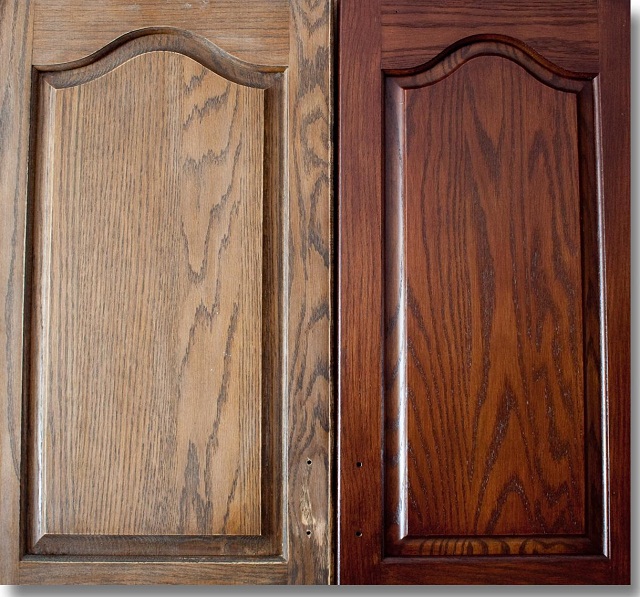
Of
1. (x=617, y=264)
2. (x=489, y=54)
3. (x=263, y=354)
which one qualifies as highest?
(x=489, y=54)

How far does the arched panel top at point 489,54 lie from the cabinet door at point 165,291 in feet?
0.39

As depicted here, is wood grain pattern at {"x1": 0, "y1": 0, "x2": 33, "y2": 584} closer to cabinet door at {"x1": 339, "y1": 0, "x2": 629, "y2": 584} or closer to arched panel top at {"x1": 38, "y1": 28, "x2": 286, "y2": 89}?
arched panel top at {"x1": 38, "y1": 28, "x2": 286, "y2": 89}

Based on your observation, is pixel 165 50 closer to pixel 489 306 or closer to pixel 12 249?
pixel 12 249

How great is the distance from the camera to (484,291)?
92 cm

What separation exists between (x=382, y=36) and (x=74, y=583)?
0.75 meters

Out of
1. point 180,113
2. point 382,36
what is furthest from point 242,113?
point 382,36

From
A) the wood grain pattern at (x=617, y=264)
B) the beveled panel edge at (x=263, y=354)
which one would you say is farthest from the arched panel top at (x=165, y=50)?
the wood grain pattern at (x=617, y=264)

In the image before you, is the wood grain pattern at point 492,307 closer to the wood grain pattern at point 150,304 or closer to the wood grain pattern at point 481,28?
the wood grain pattern at point 481,28

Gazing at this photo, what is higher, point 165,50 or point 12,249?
point 165,50

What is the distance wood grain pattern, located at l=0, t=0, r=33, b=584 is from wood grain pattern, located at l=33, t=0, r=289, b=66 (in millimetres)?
28

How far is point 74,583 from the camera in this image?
89 centimetres

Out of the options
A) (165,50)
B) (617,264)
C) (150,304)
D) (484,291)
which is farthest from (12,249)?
(617,264)

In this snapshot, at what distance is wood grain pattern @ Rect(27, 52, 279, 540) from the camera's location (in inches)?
35.4

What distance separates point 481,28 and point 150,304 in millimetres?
527
